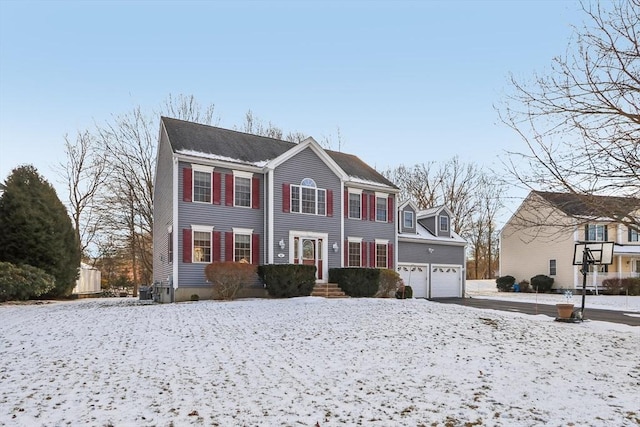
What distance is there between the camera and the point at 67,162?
30391mm

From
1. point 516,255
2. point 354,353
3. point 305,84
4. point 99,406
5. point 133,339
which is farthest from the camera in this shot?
point 516,255

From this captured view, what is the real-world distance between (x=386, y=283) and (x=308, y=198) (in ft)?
16.6

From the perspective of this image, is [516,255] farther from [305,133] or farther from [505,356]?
[505,356]

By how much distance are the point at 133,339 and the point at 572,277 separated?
30772 mm

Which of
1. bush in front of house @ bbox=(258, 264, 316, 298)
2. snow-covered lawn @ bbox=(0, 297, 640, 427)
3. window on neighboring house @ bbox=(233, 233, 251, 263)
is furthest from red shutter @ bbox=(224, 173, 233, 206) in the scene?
snow-covered lawn @ bbox=(0, 297, 640, 427)

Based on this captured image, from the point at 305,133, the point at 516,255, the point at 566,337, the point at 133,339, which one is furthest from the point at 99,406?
the point at 516,255

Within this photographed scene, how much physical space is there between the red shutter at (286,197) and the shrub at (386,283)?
4.94 metres

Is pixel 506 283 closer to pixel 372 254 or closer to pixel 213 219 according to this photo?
pixel 372 254

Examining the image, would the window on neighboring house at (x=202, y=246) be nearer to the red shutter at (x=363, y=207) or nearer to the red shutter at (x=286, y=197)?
the red shutter at (x=286, y=197)

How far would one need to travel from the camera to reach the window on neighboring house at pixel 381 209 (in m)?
22.9

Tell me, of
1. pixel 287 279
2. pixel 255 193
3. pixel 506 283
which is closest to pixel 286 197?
pixel 255 193

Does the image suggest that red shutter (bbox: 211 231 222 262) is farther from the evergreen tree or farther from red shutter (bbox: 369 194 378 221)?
the evergreen tree

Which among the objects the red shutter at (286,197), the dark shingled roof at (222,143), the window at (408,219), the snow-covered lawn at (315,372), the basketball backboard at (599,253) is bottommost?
the snow-covered lawn at (315,372)

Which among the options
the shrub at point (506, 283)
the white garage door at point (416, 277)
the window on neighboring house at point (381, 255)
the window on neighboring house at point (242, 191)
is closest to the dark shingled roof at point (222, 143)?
the window on neighboring house at point (242, 191)
